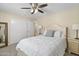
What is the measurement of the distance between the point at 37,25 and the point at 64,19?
457 millimetres

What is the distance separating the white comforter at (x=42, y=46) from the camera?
5.93 ft

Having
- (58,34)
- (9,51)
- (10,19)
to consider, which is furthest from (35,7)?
(9,51)

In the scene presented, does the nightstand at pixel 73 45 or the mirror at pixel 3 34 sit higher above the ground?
the mirror at pixel 3 34

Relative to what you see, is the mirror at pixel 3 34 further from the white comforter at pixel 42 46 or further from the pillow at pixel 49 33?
the pillow at pixel 49 33

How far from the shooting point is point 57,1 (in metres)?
1.82

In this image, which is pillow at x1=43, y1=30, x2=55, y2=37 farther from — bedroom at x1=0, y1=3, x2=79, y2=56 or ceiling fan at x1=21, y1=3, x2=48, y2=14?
ceiling fan at x1=21, y1=3, x2=48, y2=14

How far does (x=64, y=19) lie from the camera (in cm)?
192

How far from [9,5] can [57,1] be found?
0.76 m

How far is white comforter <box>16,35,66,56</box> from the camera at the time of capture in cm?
181

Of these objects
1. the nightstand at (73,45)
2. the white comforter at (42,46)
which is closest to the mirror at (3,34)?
the white comforter at (42,46)

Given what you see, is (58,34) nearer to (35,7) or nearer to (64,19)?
(64,19)

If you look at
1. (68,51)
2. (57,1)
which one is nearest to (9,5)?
(57,1)

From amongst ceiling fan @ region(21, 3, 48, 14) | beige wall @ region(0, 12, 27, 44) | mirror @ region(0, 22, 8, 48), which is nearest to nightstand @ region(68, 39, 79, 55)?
ceiling fan @ region(21, 3, 48, 14)

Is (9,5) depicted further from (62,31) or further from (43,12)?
(62,31)
